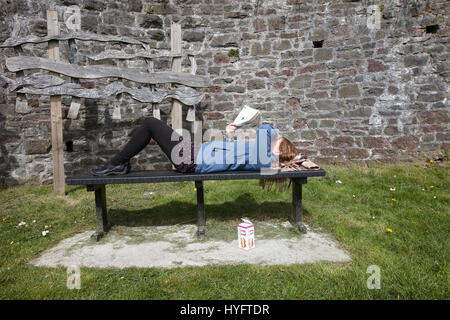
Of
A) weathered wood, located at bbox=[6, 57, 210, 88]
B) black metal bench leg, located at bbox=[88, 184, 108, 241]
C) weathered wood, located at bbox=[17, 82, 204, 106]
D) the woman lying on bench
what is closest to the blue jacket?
the woman lying on bench

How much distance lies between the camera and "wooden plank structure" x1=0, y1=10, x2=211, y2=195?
13.9ft

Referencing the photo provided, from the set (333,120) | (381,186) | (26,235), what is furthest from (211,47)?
(26,235)

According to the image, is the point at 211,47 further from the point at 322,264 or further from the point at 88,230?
the point at 322,264

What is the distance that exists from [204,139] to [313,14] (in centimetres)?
325

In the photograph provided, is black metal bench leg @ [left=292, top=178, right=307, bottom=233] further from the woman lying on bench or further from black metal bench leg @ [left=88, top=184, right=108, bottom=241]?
black metal bench leg @ [left=88, top=184, right=108, bottom=241]

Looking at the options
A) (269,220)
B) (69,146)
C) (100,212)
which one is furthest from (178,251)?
(69,146)

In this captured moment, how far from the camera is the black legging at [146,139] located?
3180 mm

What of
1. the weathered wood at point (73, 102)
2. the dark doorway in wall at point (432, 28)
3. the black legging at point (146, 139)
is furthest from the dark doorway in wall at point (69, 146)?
the dark doorway in wall at point (432, 28)

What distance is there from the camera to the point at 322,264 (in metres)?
2.46

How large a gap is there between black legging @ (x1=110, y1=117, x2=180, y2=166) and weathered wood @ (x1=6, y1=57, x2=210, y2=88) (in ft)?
6.29

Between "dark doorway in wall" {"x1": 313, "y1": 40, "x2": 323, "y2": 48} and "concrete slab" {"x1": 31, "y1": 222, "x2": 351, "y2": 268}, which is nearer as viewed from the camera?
"concrete slab" {"x1": 31, "y1": 222, "x2": 351, "y2": 268}

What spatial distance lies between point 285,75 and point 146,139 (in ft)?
12.3

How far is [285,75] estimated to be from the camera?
19.6 feet

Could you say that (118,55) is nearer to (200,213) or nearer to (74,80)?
(74,80)
